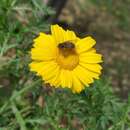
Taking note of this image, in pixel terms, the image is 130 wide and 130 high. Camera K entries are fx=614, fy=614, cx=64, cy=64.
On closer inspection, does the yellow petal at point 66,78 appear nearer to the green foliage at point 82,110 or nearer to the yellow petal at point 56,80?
the yellow petal at point 56,80

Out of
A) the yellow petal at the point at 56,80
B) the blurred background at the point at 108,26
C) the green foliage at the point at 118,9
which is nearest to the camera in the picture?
the yellow petal at the point at 56,80

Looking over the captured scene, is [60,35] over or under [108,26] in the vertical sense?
over

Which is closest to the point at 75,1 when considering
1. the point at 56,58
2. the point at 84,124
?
the point at 84,124

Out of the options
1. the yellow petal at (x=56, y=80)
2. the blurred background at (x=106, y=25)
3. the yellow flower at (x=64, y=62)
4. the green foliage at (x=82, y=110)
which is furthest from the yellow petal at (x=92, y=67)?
the blurred background at (x=106, y=25)

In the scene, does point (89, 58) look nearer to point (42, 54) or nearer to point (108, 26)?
point (42, 54)

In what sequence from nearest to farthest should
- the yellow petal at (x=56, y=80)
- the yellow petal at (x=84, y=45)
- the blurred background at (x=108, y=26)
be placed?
the yellow petal at (x=56, y=80) → the yellow petal at (x=84, y=45) → the blurred background at (x=108, y=26)

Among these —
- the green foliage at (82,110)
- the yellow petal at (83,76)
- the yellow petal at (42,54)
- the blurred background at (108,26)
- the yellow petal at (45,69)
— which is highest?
the yellow petal at (42,54)

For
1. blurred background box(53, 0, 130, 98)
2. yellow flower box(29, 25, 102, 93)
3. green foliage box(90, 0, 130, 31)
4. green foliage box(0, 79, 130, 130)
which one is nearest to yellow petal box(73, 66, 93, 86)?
yellow flower box(29, 25, 102, 93)

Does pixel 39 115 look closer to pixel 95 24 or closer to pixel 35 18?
pixel 35 18

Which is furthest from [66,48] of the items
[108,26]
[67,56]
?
[108,26]
